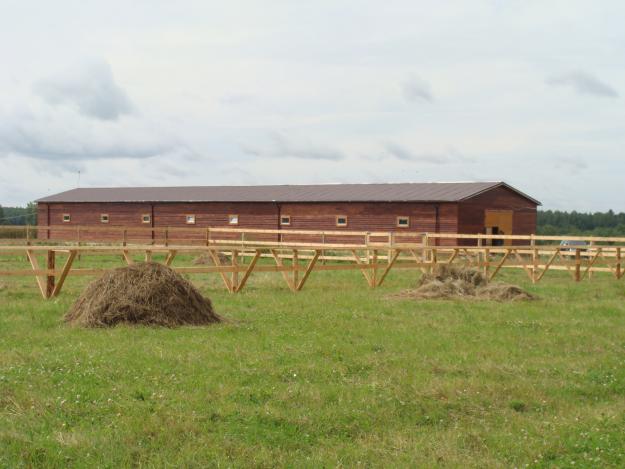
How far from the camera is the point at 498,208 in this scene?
37750 mm

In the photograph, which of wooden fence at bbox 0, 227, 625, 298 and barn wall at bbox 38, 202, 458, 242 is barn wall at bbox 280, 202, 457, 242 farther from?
wooden fence at bbox 0, 227, 625, 298

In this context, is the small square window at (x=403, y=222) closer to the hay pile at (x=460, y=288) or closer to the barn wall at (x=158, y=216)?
the barn wall at (x=158, y=216)

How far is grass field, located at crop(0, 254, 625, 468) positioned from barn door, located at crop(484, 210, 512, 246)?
2363 centimetres

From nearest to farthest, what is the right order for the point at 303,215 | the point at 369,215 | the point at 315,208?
the point at 369,215
the point at 315,208
the point at 303,215


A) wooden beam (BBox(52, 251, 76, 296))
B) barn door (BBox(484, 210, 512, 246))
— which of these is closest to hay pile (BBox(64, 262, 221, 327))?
wooden beam (BBox(52, 251, 76, 296))

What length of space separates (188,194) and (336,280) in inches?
1068

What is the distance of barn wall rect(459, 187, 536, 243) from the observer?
35.4 metres

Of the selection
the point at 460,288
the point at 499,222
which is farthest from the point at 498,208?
the point at 460,288

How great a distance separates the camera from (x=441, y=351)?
1038 centimetres

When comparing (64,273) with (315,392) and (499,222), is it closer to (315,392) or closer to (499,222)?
(315,392)

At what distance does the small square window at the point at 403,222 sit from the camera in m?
36.3

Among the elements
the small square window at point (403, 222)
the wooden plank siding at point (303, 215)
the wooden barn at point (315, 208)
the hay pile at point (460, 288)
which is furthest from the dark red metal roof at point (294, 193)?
the hay pile at point (460, 288)

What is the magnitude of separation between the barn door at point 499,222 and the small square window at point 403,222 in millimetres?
3875

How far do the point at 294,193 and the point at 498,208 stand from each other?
11.5 meters
